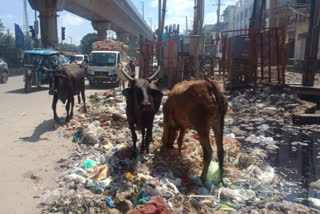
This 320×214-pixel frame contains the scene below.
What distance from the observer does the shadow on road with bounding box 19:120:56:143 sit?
22.7 feet

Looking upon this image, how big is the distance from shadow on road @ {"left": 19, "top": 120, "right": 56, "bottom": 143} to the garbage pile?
1.44 m

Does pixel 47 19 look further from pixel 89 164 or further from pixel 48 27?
pixel 89 164

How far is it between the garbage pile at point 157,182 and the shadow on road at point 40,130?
1436 mm

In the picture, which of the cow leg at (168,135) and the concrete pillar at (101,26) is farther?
the concrete pillar at (101,26)

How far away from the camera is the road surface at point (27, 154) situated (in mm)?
4137

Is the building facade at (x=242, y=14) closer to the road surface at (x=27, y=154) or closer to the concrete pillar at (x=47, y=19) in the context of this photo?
the concrete pillar at (x=47, y=19)

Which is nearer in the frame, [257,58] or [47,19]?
[257,58]

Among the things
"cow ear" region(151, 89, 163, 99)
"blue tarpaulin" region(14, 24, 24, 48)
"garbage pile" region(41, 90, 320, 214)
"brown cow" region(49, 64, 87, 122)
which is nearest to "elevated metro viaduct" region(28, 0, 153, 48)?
"blue tarpaulin" region(14, 24, 24, 48)

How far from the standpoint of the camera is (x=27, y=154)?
588 centimetres

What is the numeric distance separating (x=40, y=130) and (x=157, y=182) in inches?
189

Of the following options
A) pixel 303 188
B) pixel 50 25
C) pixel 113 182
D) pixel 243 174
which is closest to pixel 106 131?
pixel 113 182

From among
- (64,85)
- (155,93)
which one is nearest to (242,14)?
(64,85)

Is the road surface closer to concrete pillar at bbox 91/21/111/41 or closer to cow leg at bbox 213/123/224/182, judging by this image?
cow leg at bbox 213/123/224/182

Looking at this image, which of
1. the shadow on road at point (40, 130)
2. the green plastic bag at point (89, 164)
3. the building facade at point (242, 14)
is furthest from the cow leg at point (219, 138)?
the building facade at point (242, 14)
